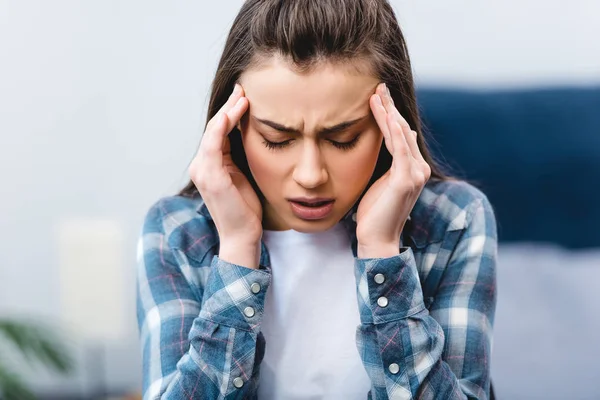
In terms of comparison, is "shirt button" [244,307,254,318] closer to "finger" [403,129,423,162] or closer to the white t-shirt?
the white t-shirt

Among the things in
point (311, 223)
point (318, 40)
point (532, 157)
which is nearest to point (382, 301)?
point (311, 223)

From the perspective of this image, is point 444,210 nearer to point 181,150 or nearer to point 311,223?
point 311,223

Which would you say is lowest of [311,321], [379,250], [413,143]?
[311,321]

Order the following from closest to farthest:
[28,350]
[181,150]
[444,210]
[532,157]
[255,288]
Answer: [255,288] < [444,210] < [532,157] < [28,350] < [181,150]

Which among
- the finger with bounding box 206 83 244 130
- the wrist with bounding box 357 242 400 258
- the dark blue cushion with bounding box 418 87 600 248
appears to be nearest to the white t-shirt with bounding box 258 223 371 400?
the wrist with bounding box 357 242 400 258

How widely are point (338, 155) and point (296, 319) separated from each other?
0.92 ft

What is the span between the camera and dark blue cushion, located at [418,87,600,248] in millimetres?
1897

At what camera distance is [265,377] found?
115cm

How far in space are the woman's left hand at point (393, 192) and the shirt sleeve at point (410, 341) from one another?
3cm

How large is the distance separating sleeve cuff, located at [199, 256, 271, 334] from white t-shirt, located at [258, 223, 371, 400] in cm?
8

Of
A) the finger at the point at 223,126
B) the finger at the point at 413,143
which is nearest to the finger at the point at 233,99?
the finger at the point at 223,126

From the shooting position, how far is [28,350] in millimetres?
2119

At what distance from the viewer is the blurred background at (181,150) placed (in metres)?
A: 1.89

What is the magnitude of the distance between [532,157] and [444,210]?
0.80m
